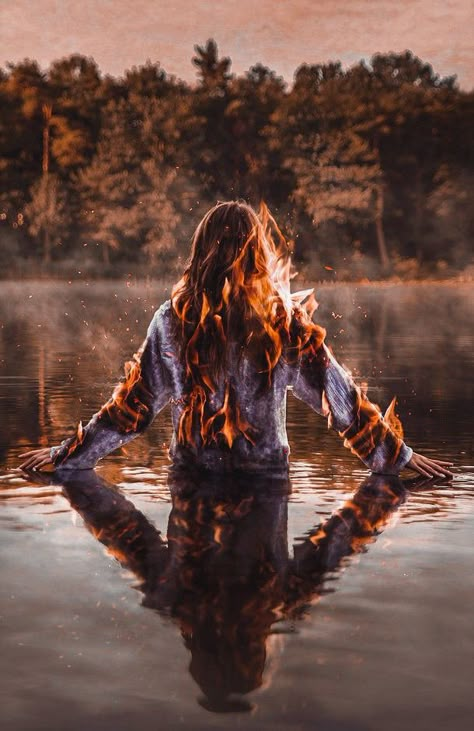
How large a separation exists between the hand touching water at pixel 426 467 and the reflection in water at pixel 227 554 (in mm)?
121

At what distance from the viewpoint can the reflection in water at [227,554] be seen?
11.6 feet

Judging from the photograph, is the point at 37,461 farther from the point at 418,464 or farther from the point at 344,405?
the point at 418,464

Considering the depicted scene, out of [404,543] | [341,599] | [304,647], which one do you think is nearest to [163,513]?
[404,543]

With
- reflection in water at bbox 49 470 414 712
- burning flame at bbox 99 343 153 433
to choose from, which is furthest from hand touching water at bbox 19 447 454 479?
burning flame at bbox 99 343 153 433

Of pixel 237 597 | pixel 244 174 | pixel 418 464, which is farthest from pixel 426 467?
pixel 244 174

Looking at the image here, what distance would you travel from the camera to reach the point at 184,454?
605 cm

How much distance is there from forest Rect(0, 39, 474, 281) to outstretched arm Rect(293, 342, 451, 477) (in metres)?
70.8

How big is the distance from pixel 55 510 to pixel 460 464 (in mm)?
2570

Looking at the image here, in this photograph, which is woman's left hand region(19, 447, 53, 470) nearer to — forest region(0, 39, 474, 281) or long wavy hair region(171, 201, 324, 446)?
long wavy hair region(171, 201, 324, 446)

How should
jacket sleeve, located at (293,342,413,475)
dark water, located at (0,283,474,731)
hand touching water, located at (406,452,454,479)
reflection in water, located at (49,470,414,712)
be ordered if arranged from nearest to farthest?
dark water, located at (0,283,474,731), reflection in water, located at (49,470,414,712), jacket sleeve, located at (293,342,413,475), hand touching water, located at (406,452,454,479)

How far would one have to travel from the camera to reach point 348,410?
603 cm

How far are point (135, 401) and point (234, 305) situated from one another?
71 centimetres

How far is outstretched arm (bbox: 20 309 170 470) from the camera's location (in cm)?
601

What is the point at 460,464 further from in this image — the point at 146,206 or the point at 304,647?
the point at 146,206
